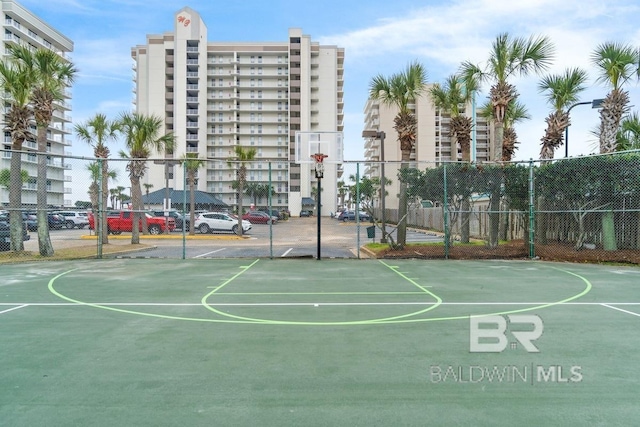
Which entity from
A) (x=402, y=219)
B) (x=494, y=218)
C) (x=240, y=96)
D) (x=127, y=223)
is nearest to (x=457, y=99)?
(x=494, y=218)

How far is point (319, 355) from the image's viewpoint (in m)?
5.04

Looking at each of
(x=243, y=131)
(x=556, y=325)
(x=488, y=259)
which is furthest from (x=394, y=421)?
(x=243, y=131)

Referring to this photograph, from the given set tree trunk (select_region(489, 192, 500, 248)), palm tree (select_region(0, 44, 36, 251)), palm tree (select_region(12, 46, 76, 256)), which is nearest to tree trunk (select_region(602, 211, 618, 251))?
tree trunk (select_region(489, 192, 500, 248))

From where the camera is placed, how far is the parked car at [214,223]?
32.0 m

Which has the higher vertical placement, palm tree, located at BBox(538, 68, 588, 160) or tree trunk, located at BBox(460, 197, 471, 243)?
palm tree, located at BBox(538, 68, 588, 160)

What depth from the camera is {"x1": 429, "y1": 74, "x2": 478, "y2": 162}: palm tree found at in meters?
18.0

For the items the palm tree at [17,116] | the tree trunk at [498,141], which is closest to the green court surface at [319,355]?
the palm tree at [17,116]

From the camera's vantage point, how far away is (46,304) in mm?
7875

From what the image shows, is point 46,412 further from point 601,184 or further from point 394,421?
point 601,184

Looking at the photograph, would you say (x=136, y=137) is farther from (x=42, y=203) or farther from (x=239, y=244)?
(x=42, y=203)

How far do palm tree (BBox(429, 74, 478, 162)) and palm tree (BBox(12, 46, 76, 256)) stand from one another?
13561 millimetres

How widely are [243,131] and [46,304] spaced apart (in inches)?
3026

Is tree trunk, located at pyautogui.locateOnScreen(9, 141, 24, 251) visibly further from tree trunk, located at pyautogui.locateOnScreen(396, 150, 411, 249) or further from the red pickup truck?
the red pickup truck

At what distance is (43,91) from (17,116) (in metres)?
1.18
